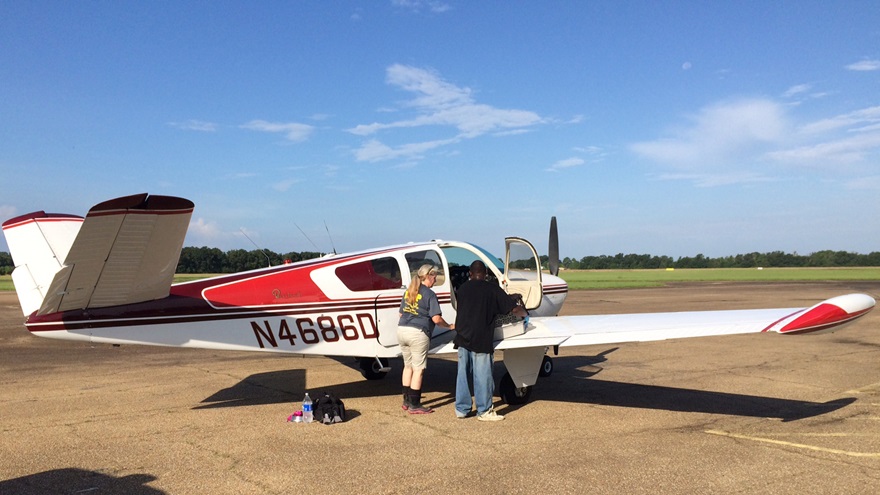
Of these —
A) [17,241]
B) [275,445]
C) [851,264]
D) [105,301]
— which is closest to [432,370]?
[275,445]

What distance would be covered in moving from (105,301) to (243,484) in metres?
3.08

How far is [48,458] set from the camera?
5.87 meters

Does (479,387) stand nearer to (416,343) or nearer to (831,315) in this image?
(416,343)

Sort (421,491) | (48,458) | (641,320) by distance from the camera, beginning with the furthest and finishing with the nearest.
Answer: (641,320) → (48,458) → (421,491)

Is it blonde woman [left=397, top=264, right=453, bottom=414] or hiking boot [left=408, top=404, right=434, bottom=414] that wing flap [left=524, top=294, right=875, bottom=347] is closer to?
blonde woman [left=397, top=264, right=453, bottom=414]

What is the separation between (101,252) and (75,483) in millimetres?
2251

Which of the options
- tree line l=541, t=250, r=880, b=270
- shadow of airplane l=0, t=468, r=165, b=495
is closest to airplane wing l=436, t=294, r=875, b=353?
shadow of airplane l=0, t=468, r=165, b=495

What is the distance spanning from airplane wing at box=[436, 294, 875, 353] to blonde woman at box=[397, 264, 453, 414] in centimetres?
50

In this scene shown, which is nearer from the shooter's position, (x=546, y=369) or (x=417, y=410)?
(x=417, y=410)

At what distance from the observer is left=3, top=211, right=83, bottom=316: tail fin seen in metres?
7.56

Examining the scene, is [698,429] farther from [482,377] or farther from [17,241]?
[17,241]

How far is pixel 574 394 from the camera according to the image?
9016 mm

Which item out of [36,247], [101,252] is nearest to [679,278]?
[36,247]

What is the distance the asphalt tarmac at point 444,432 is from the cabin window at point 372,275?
1637 mm
